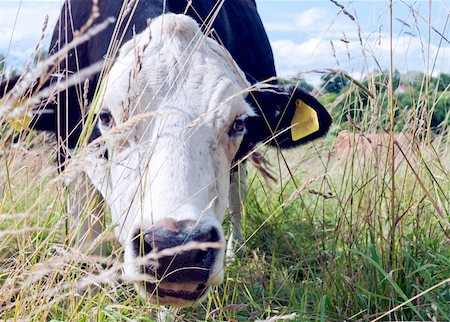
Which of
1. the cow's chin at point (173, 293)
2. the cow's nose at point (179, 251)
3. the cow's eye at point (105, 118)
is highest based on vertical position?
the cow's eye at point (105, 118)

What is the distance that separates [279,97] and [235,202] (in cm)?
141

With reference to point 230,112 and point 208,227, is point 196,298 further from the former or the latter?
point 230,112

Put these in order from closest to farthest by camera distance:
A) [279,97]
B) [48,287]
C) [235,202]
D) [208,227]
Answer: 1. [48,287]
2. [208,227]
3. [279,97]
4. [235,202]

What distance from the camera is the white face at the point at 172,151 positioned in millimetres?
2291

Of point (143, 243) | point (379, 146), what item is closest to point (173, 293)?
point (143, 243)

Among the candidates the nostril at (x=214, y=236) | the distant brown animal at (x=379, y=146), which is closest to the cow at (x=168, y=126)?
the nostril at (x=214, y=236)

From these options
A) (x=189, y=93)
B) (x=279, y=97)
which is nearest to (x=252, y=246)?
(x=279, y=97)

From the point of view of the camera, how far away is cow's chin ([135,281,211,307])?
2354 millimetres

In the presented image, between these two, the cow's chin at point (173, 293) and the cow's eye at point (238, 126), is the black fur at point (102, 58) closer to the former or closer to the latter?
the cow's eye at point (238, 126)

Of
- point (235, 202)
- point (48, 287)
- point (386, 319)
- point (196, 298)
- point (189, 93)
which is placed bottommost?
point (235, 202)

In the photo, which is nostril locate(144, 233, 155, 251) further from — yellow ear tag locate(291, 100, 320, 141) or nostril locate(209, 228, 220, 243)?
yellow ear tag locate(291, 100, 320, 141)

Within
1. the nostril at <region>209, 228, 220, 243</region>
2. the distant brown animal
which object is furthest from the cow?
the distant brown animal

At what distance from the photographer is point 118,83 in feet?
9.60

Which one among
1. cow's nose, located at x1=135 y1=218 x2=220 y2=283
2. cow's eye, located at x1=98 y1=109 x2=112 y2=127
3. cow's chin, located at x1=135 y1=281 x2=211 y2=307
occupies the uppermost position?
cow's eye, located at x1=98 y1=109 x2=112 y2=127
